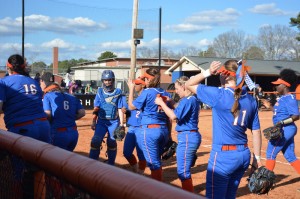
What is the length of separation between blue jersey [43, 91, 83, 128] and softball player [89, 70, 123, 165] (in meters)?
1.27

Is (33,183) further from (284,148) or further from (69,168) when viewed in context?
(284,148)

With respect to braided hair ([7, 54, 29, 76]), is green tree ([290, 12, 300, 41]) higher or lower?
higher

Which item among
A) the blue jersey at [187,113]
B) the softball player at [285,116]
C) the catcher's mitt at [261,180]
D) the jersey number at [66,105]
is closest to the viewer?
the catcher's mitt at [261,180]

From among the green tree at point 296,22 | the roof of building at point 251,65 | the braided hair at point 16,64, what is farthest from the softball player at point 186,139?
the green tree at point 296,22

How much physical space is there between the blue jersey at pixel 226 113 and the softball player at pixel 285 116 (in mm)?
2837

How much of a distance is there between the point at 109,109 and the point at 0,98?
2906 millimetres

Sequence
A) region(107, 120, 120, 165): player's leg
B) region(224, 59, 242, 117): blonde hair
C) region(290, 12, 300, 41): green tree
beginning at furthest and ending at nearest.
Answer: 1. region(290, 12, 300, 41): green tree
2. region(107, 120, 120, 165): player's leg
3. region(224, 59, 242, 117): blonde hair

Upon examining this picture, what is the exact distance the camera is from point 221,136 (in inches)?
166

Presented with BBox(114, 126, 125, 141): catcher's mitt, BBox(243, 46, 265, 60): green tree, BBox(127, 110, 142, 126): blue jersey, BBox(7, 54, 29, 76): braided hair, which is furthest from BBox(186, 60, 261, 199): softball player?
BBox(243, 46, 265, 60): green tree

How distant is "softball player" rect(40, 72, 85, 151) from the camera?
6289 mm

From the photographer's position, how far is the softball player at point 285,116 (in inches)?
275

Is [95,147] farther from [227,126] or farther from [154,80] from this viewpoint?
[227,126]

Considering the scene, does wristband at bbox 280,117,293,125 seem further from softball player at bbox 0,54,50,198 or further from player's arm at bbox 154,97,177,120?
softball player at bbox 0,54,50,198

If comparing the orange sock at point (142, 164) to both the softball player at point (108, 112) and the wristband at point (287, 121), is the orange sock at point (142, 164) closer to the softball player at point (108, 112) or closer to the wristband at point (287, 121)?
the softball player at point (108, 112)
